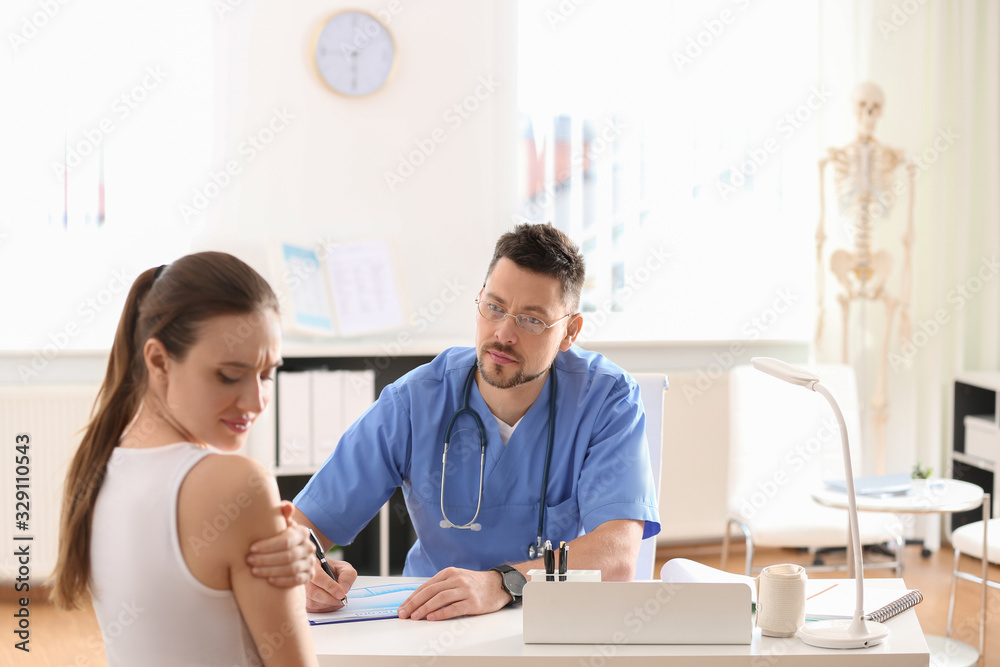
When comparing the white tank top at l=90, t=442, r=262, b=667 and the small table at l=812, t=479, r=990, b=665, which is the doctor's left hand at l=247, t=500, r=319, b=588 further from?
the small table at l=812, t=479, r=990, b=665

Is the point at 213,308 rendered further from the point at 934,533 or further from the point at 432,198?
the point at 934,533

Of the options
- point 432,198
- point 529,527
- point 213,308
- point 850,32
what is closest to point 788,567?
point 529,527

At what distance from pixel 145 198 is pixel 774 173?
267 centimetres

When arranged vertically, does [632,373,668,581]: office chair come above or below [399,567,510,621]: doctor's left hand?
above

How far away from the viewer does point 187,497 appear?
904 mm

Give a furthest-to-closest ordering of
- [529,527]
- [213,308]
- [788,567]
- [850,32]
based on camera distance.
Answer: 1. [850,32]
2. [529,527]
3. [788,567]
4. [213,308]

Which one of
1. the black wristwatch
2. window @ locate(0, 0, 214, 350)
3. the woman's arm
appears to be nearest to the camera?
the woman's arm

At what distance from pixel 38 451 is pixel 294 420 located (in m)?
0.97

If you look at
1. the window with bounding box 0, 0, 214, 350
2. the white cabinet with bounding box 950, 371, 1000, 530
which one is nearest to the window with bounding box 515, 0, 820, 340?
the white cabinet with bounding box 950, 371, 1000, 530

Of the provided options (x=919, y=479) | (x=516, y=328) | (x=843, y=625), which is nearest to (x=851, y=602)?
(x=843, y=625)

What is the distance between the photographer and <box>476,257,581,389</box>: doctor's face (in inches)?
72.2

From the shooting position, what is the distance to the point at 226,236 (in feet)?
11.8

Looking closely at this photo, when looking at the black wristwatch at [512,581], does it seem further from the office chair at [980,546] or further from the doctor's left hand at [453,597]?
the office chair at [980,546]

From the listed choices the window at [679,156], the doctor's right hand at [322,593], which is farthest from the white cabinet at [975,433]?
the doctor's right hand at [322,593]
